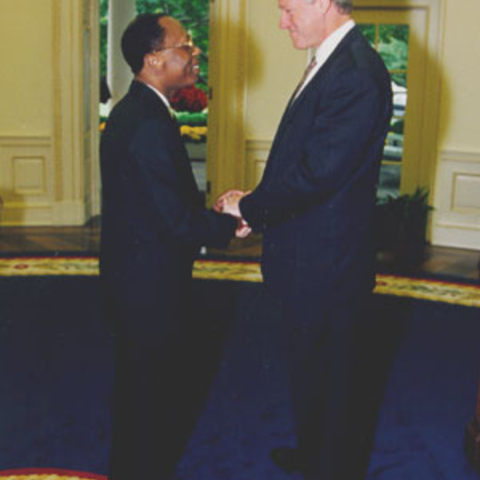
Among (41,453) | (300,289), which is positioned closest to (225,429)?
(41,453)

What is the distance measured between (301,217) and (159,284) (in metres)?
0.45

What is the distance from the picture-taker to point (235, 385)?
354 centimetres

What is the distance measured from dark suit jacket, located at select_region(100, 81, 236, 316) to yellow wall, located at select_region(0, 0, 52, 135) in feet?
17.2

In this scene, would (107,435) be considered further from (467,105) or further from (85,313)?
(467,105)

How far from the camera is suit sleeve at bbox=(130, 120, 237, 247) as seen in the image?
1.98 meters

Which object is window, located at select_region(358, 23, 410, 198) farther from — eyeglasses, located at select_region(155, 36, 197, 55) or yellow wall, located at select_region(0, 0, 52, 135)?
eyeglasses, located at select_region(155, 36, 197, 55)

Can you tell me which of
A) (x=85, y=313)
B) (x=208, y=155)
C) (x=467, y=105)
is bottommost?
(x=85, y=313)

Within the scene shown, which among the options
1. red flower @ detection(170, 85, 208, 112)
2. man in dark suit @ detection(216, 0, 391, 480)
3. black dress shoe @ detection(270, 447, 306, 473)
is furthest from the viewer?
red flower @ detection(170, 85, 208, 112)

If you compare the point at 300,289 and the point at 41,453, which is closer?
the point at 300,289

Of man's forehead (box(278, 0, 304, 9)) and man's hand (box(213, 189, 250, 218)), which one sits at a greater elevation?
man's forehead (box(278, 0, 304, 9))

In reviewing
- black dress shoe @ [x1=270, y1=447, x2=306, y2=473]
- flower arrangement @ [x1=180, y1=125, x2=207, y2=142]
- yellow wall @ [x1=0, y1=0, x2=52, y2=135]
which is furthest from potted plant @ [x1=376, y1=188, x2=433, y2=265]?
flower arrangement @ [x1=180, y1=125, x2=207, y2=142]

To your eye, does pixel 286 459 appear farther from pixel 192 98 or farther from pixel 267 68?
pixel 192 98

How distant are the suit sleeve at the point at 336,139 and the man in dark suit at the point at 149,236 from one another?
0.90ft

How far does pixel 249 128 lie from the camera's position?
7.19m
